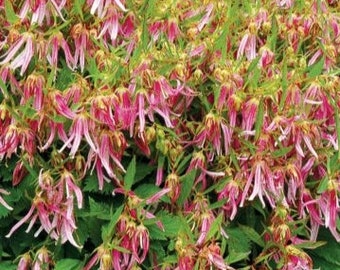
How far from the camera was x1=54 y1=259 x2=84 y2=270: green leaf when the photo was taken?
1.52 m

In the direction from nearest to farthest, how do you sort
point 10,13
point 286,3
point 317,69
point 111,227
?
point 111,227 < point 10,13 < point 317,69 < point 286,3

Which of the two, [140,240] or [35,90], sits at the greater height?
[35,90]

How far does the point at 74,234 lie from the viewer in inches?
61.3

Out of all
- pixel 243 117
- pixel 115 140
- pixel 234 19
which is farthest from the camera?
pixel 234 19

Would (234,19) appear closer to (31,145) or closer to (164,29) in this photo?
(164,29)

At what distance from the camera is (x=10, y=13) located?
61.3 inches

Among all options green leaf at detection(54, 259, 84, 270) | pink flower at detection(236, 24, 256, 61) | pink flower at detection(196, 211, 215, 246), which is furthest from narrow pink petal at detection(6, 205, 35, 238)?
pink flower at detection(236, 24, 256, 61)

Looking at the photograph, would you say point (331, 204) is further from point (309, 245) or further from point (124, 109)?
point (124, 109)

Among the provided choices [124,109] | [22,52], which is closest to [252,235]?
[124,109]

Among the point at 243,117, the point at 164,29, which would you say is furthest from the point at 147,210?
the point at 164,29

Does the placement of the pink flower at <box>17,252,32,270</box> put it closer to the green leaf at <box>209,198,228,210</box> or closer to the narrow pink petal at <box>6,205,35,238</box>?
the narrow pink petal at <box>6,205,35,238</box>

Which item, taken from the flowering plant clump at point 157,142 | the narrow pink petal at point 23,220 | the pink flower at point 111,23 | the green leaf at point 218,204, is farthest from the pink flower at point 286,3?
the narrow pink petal at point 23,220

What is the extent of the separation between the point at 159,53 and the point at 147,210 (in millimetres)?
320

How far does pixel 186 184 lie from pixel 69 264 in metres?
0.27
